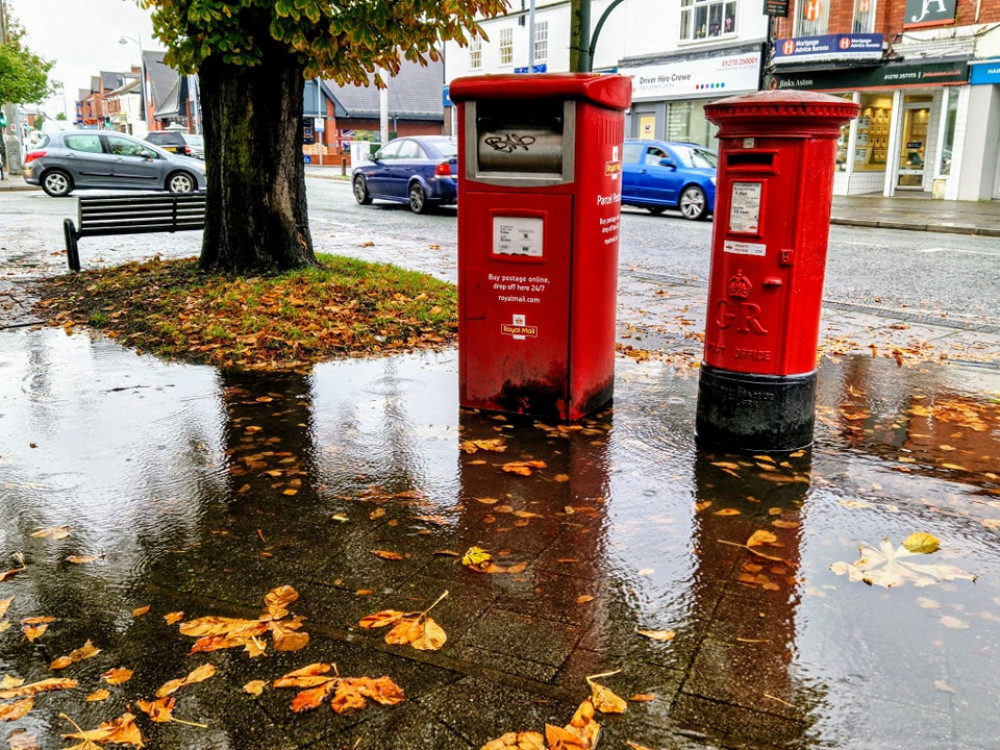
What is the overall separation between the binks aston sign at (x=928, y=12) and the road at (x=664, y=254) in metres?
10.2

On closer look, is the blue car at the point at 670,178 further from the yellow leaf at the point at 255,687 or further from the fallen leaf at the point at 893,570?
the yellow leaf at the point at 255,687

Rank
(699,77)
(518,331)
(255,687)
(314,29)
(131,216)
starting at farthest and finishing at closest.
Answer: (699,77) → (131,216) → (314,29) → (518,331) → (255,687)

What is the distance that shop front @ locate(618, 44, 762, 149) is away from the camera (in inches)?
1115

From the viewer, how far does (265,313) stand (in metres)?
7.34

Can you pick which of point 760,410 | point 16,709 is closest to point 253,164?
point 760,410

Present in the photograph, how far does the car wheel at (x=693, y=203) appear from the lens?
1881 cm

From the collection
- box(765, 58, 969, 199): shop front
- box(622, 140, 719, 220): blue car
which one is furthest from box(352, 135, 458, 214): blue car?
box(765, 58, 969, 199): shop front

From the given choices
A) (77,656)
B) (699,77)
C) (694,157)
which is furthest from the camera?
(699,77)

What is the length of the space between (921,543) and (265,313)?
541cm

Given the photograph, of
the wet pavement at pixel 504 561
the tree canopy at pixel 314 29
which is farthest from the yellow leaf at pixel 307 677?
the tree canopy at pixel 314 29

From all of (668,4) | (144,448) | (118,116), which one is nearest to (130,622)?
(144,448)

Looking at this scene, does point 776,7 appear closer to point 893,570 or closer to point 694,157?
point 694,157

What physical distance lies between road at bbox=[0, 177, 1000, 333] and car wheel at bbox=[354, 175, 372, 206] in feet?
4.00

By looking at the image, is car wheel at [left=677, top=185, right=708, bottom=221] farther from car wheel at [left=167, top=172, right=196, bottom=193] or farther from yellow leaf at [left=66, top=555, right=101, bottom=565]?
yellow leaf at [left=66, top=555, right=101, bottom=565]
